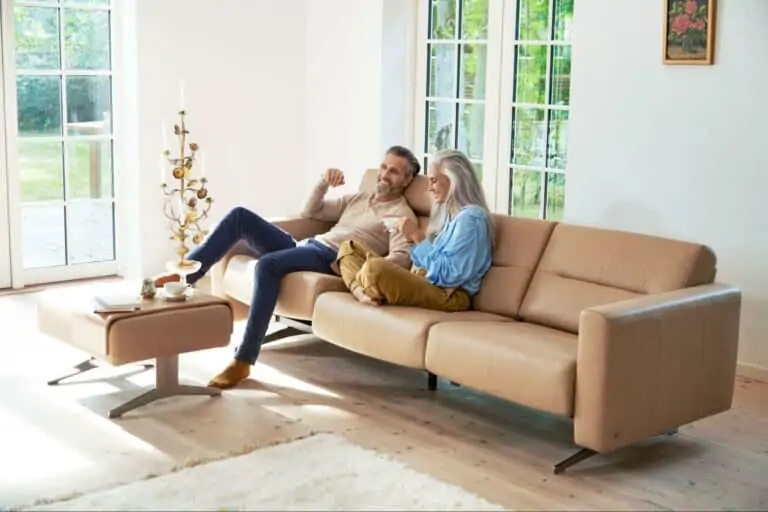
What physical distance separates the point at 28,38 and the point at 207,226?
1.55 m

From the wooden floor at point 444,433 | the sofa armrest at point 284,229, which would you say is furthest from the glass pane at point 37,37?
the wooden floor at point 444,433

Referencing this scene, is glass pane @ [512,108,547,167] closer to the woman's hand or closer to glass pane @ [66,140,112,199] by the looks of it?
the woman's hand

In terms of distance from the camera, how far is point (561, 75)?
6.04 meters

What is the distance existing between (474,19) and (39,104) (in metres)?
2.56

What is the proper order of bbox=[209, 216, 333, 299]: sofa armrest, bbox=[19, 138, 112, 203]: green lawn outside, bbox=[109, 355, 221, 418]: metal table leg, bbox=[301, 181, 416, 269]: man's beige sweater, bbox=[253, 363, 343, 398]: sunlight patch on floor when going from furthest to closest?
1. bbox=[19, 138, 112, 203]: green lawn outside
2. bbox=[209, 216, 333, 299]: sofa armrest
3. bbox=[301, 181, 416, 269]: man's beige sweater
4. bbox=[253, 363, 343, 398]: sunlight patch on floor
5. bbox=[109, 355, 221, 418]: metal table leg

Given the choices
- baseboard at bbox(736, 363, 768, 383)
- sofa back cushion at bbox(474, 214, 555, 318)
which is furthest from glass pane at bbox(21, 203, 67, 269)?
baseboard at bbox(736, 363, 768, 383)

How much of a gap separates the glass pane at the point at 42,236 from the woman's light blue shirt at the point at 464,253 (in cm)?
292

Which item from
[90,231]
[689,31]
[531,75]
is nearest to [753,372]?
[689,31]

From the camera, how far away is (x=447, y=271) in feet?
15.5

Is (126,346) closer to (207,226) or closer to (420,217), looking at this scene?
(420,217)

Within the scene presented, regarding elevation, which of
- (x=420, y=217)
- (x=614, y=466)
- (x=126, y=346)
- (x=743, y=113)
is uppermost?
(x=743, y=113)

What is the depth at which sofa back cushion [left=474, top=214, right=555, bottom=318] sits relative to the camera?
4668mm

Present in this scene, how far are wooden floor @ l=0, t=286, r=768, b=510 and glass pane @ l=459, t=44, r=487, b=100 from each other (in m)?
2.07

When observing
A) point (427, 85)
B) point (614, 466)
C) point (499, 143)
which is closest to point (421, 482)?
point (614, 466)
